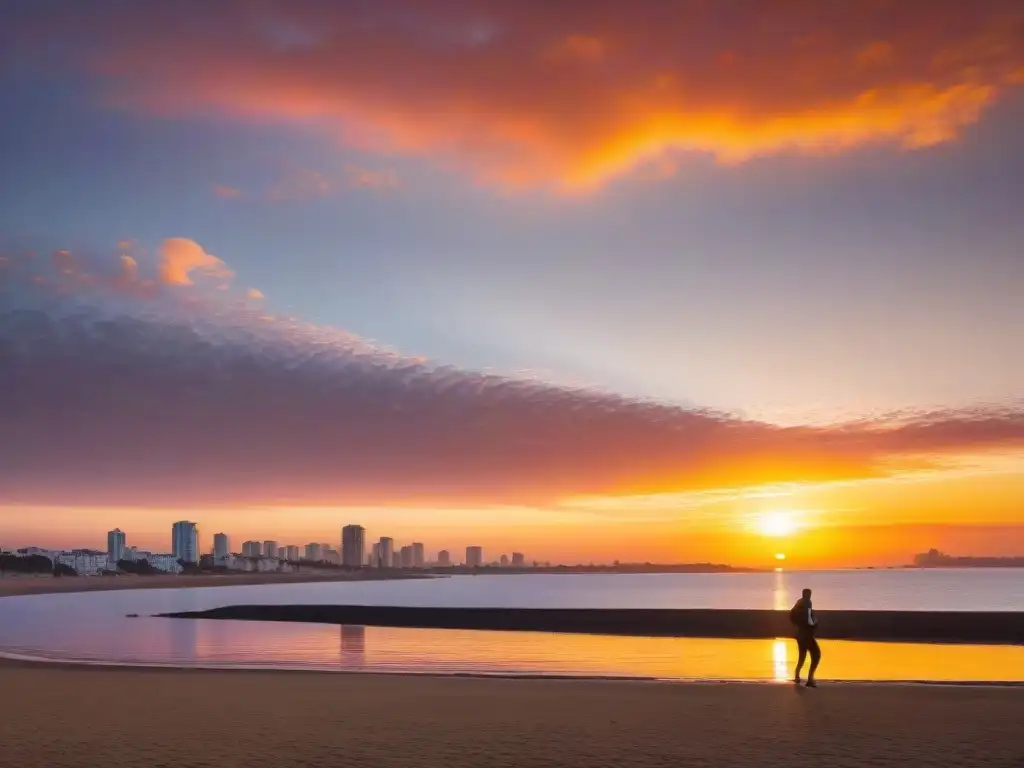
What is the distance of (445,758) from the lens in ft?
57.9

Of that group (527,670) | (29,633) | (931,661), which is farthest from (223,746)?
(29,633)

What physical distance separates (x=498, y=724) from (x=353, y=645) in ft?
124

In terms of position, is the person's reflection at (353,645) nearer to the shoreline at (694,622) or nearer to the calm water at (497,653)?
the calm water at (497,653)

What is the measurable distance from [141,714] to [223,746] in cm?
579

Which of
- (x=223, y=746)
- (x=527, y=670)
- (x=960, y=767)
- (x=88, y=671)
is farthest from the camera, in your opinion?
(x=527, y=670)

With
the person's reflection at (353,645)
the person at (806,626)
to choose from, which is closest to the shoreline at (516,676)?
the person at (806,626)

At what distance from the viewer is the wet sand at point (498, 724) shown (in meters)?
17.7

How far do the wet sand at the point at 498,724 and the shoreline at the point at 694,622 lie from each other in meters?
34.4

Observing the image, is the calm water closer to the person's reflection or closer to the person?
the person's reflection

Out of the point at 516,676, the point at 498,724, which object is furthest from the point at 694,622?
the point at 498,724

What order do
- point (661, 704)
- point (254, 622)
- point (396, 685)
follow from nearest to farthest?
point (661, 704)
point (396, 685)
point (254, 622)

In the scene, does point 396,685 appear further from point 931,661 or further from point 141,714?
point 931,661

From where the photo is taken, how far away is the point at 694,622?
70.8m

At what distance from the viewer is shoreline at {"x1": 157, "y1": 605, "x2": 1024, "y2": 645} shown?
60969mm
